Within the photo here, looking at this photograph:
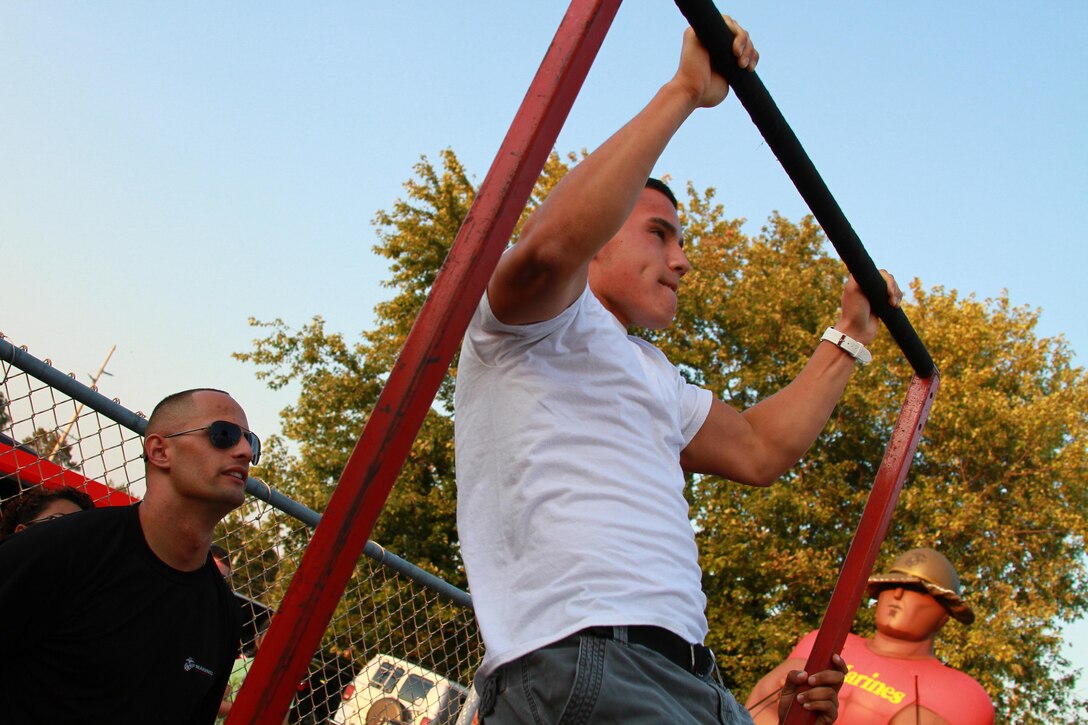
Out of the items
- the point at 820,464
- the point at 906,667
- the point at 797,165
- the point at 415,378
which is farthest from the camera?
the point at 820,464

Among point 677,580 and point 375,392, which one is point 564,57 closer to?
point 677,580

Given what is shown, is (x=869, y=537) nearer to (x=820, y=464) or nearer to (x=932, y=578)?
(x=932, y=578)

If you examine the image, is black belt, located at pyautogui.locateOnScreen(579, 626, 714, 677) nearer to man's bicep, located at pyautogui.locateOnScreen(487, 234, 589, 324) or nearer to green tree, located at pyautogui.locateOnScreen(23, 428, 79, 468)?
man's bicep, located at pyautogui.locateOnScreen(487, 234, 589, 324)

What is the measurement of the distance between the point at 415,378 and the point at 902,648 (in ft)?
15.0

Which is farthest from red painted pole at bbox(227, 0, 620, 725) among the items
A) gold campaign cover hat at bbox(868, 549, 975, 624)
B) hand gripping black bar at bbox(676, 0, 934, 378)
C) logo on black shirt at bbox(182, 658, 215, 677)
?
gold campaign cover hat at bbox(868, 549, 975, 624)

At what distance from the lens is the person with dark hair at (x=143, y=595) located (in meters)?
2.20

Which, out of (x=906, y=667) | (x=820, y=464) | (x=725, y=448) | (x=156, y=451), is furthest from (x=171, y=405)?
(x=820, y=464)

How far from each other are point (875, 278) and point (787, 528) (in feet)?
42.9

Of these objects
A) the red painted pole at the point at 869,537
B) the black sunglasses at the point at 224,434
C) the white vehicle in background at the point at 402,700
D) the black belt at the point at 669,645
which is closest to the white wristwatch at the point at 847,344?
the red painted pole at the point at 869,537

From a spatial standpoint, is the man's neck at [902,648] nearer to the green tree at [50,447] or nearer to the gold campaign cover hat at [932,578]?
the gold campaign cover hat at [932,578]

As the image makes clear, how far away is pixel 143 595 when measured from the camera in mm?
2439

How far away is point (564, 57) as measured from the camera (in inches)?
51.2

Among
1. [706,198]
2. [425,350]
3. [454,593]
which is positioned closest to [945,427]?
[706,198]

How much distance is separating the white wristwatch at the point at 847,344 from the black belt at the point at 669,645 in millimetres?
1041
